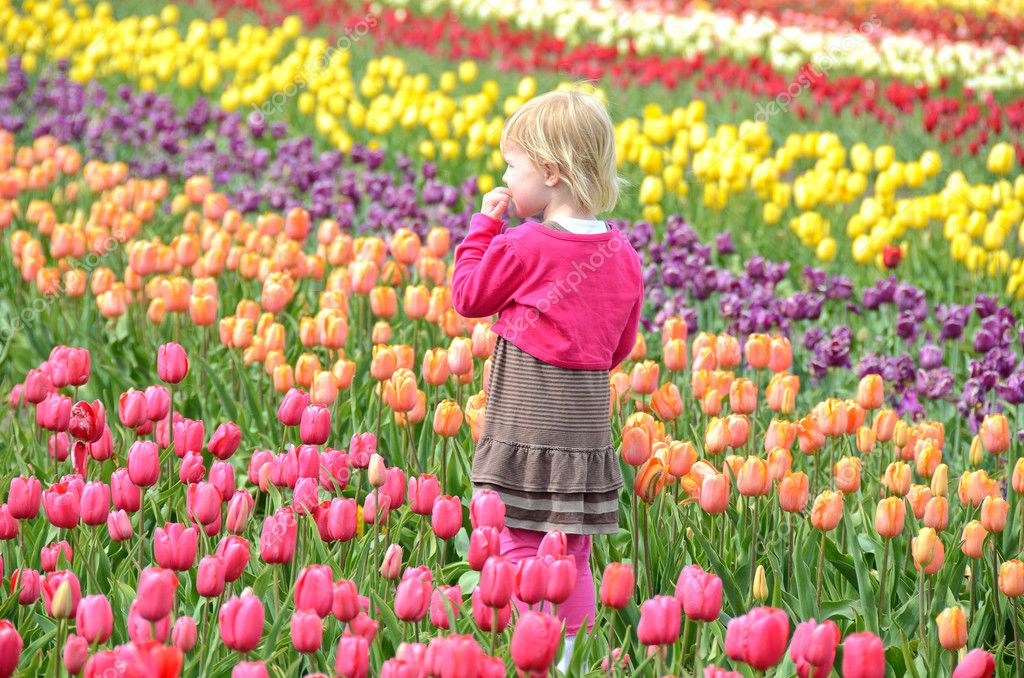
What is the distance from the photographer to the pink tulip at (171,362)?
3.20 metres

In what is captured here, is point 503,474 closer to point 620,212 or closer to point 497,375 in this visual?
point 497,375

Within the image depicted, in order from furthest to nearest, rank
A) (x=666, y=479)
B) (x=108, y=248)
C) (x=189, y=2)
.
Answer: (x=189, y=2), (x=108, y=248), (x=666, y=479)

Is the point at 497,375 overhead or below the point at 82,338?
overhead

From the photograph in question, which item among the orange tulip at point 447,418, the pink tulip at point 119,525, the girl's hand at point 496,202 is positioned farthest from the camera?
the orange tulip at point 447,418

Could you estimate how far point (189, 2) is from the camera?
14195mm

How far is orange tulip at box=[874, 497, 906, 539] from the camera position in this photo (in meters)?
2.74

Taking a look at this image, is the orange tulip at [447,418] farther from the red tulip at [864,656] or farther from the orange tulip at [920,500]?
the red tulip at [864,656]

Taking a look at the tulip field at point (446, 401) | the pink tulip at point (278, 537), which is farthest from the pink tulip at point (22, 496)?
the pink tulip at point (278, 537)

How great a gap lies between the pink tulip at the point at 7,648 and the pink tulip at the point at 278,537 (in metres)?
0.48

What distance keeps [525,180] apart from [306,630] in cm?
117

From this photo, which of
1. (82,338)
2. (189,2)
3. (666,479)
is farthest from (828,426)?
(189,2)

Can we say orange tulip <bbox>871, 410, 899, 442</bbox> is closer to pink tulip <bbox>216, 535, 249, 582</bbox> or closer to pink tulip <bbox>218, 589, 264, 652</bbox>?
pink tulip <bbox>216, 535, 249, 582</bbox>

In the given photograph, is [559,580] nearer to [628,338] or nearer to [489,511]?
[489,511]

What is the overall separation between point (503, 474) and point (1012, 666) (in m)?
1.20
